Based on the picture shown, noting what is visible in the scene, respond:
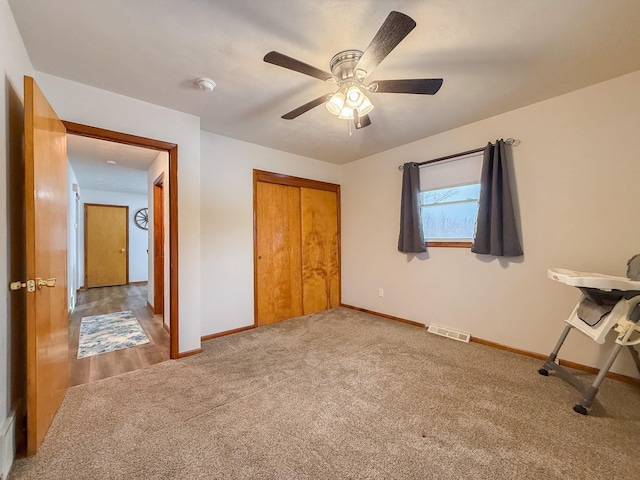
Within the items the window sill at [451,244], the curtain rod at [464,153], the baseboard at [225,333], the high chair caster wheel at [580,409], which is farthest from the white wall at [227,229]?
the high chair caster wheel at [580,409]

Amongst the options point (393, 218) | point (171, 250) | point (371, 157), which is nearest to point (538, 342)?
point (393, 218)

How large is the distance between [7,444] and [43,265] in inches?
35.5

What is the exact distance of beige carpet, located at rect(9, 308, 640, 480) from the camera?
4.31 ft

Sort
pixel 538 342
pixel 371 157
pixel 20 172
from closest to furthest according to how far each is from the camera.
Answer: pixel 20 172, pixel 538 342, pixel 371 157

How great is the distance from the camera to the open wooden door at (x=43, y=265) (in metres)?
1.39

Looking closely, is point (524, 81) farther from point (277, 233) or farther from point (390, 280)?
point (277, 233)

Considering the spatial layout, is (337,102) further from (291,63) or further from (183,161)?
(183,161)

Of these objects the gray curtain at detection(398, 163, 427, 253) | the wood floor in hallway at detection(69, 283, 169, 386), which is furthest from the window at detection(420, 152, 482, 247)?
the wood floor in hallway at detection(69, 283, 169, 386)

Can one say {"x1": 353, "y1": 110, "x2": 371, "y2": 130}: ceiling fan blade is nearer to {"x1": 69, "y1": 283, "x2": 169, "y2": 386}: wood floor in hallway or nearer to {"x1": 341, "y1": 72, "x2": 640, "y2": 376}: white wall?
{"x1": 341, "y1": 72, "x2": 640, "y2": 376}: white wall

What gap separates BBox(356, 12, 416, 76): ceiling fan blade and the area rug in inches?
139

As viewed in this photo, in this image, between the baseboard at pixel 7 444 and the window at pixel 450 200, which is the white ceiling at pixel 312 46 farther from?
the baseboard at pixel 7 444

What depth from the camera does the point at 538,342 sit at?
2.50m

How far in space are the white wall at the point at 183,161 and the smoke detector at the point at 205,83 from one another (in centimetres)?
64

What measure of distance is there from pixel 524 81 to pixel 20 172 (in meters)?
3.71
